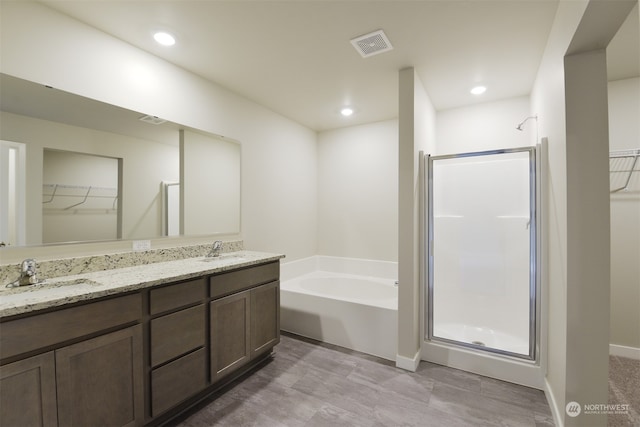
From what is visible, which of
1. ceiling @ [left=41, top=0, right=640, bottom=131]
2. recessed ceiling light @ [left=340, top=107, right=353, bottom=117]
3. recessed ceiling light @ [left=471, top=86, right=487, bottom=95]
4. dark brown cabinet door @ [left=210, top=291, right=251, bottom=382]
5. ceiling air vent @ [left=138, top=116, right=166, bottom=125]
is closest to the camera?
ceiling @ [left=41, top=0, right=640, bottom=131]

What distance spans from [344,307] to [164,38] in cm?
264

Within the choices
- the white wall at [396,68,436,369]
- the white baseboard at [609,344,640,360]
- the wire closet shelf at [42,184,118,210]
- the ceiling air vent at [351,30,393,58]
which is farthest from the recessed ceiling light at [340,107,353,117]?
the white baseboard at [609,344,640,360]

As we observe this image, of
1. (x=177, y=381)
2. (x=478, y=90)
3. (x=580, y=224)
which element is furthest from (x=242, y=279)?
(x=478, y=90)

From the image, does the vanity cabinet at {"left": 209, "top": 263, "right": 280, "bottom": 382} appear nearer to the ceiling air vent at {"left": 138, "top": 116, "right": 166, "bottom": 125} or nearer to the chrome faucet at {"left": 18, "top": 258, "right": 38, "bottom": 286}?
the chrome faucet at {"left": 18, "top": 258, "right": 38, "bottom": 286}

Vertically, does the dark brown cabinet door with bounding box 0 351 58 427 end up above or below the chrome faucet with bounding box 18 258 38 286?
below

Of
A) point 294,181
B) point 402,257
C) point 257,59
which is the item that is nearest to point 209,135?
point 257,59

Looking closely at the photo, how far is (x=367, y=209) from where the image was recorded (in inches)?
150

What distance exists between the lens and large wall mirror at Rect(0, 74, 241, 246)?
158cm

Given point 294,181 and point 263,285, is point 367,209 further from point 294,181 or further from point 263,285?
point 263,285

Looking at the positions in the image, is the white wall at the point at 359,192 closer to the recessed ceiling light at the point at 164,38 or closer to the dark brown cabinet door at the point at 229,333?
the dark brown cabinet door at the point at 229,333

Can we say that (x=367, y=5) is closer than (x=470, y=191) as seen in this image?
Yes

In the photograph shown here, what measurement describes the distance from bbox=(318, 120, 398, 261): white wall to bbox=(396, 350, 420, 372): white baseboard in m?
1.42

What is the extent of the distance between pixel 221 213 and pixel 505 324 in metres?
2.95

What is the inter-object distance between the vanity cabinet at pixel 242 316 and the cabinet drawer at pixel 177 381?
10 centimetres
